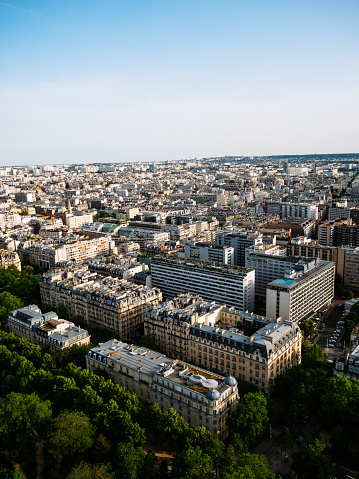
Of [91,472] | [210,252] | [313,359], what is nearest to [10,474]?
[91,472]

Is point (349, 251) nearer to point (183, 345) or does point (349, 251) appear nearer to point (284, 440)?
point (183, 345)

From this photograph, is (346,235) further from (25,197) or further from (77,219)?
(25,197)

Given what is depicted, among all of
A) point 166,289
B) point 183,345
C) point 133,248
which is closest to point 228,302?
point 166,289

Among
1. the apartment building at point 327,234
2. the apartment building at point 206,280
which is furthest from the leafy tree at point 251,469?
the apartment building at point 327,234

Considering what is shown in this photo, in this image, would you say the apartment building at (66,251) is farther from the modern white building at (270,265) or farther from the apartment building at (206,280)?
the modern white building at (270,265)

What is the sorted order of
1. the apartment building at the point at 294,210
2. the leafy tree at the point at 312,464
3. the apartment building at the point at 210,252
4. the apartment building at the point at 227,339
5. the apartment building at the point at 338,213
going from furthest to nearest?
the apartment building at the point at 294,210 → the apartment building at the point at 338,213 → the apartment building at the point at 210,252 → the apartment building at the point at 227,339 → the leafy tree at the point at 312,464

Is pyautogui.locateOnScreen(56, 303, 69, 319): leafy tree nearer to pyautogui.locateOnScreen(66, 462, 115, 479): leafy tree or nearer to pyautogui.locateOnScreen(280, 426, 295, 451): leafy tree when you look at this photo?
pyautogui.locateOnScreen(66, 462, 115, 479): leafy tree
